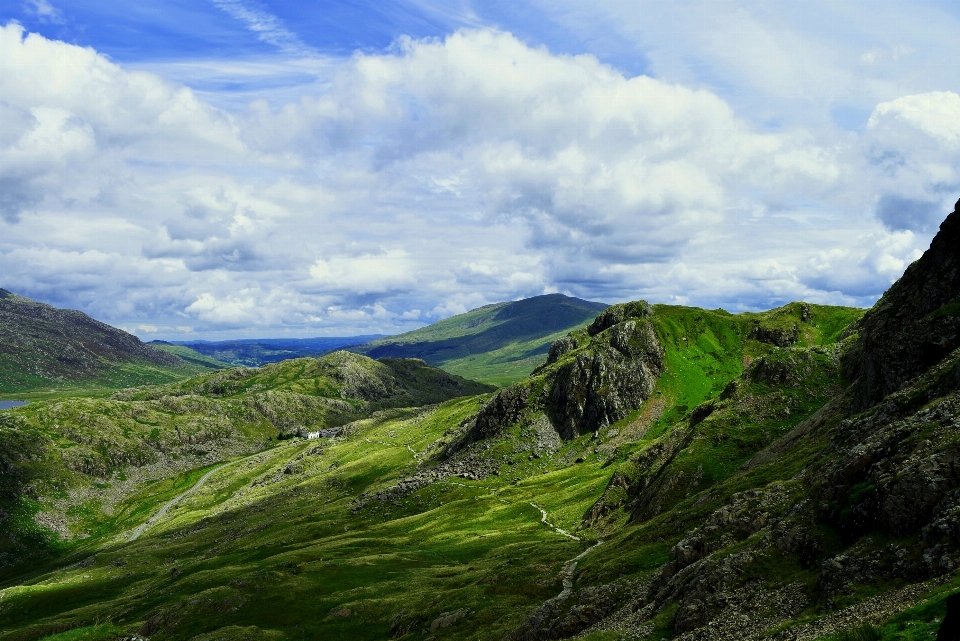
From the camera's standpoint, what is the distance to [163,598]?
132 meters

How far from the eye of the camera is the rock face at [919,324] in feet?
223

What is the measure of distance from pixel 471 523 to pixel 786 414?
8327 centimetres

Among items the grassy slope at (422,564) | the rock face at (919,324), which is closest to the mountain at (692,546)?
the rock face at (919,324)

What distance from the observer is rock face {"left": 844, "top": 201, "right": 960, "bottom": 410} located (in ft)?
223

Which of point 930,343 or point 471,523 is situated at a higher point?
point 930,343

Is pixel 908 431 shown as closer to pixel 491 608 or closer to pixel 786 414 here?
pixel 491 608

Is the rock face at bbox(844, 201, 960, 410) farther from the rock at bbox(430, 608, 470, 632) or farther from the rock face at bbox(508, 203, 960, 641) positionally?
the rock at bbox(430, 608, 470, 632)

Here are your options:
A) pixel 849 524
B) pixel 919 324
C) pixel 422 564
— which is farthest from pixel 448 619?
pixel 919 324

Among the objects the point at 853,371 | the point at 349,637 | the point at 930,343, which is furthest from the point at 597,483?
the point at 930,343

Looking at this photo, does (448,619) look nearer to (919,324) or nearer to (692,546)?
(692,546)

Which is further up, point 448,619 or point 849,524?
point 849,524

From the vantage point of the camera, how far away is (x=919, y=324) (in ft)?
235

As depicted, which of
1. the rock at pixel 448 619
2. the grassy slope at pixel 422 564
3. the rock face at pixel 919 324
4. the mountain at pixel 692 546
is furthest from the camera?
the grassy slope at pixel 422 564

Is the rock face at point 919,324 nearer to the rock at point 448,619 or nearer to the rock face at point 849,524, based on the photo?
the rock face at point 849,524
